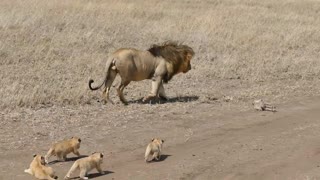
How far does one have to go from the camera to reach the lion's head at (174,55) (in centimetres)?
1365

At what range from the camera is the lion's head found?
537 inches

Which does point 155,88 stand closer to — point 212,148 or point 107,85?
point 107,85

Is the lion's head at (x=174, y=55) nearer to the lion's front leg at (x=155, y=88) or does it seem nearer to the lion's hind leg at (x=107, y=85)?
the lion's front leg at (x=155, y=88)

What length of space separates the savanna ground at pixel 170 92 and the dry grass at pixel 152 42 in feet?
0.13

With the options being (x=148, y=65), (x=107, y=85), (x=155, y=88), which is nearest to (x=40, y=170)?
(x=107, y=85)

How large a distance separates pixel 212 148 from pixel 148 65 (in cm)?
390

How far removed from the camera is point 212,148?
989 cm

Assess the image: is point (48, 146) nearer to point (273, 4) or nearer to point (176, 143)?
point (176, 143)

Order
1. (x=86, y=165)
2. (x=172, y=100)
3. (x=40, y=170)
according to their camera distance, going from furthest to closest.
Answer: (x=172, y=100), (x=86, y=165), (x=40, y=170)

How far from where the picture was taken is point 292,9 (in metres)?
A: 30.3

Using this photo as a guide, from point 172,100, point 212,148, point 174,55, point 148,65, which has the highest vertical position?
point 174,55

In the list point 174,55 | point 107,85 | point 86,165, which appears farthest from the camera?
point 174,55

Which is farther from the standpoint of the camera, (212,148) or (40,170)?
(212,148)

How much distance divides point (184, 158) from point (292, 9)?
2239 centimetres
